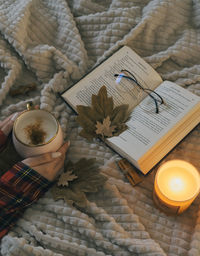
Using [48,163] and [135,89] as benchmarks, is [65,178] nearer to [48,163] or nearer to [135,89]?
[48,163]

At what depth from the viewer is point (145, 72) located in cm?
97

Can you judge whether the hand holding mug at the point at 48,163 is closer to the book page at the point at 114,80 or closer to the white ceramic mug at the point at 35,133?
the white ceramic mug at the point at 35,133

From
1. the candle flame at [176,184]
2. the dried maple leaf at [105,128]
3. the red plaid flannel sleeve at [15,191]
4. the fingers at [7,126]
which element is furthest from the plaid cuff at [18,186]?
the candle flame at [176,184]

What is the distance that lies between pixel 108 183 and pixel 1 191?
28 cm

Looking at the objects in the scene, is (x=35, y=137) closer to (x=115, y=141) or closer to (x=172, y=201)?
(x=115, y=141)

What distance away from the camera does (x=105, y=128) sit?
90 centimetres

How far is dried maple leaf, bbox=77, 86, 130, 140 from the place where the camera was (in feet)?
2.96

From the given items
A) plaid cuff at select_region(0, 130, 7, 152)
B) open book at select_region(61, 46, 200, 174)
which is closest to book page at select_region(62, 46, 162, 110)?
open book at select_region(61, 46, 200, 174)

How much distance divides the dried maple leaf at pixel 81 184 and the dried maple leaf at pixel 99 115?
89 millimetres

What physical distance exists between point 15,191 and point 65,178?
132mm

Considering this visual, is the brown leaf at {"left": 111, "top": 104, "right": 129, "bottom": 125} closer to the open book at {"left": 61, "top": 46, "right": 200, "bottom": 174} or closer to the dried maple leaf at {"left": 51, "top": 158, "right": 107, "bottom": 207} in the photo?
the open book at {"left": 61, "top": 46, "right": 200, "bottom": 174}

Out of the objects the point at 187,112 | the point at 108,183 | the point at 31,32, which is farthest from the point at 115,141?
the point at 31,32

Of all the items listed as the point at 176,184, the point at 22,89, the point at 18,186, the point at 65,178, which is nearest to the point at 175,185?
the point at 176,184

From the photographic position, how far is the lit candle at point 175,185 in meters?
0.77
